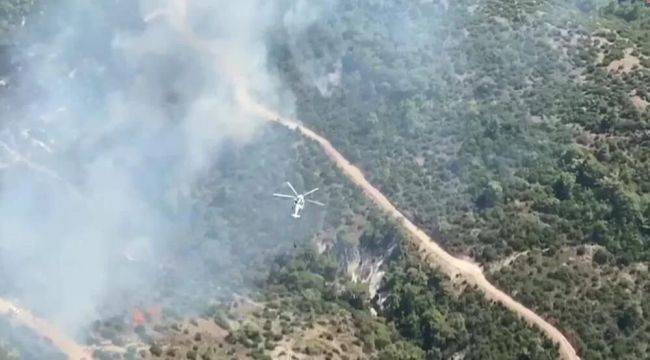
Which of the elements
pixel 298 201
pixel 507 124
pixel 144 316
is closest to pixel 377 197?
pixel 298 201

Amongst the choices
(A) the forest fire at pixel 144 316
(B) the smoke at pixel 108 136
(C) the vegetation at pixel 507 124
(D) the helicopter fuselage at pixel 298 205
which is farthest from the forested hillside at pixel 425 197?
(B) the smoke at pixel 108 136

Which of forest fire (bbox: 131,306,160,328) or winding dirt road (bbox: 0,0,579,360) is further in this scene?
forest fire (bbox: 131,306,160,328)

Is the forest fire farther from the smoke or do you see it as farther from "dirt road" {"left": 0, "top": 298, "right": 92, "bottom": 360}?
"dirt road" {"left": 0, "top": 298, "right": 92, "bottom": 360}

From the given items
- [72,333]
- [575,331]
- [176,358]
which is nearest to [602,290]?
[575,331]

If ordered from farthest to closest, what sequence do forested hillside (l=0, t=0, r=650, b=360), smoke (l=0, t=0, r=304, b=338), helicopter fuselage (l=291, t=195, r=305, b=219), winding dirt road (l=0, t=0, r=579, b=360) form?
helicopter fuselage (l=291, t=195, r=305, b=219), smoke (l=0, t=0, r=304, b=338), forested hillside (l=0, t=0, r=650, b=360), winding dirt road (l=0, t=0, r=579, b=360)

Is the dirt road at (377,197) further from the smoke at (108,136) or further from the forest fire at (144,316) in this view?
the forest fire at (144,316)

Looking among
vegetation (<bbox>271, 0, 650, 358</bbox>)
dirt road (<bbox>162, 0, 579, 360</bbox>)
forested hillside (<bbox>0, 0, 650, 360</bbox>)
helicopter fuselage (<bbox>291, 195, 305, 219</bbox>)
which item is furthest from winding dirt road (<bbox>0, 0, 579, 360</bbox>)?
helicopter fuselage (<bbox>291, 195, 305, 219</bbox>)
